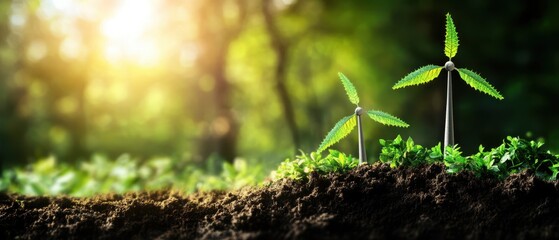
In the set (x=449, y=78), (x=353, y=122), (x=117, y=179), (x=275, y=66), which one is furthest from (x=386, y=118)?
(x=275, y=66)

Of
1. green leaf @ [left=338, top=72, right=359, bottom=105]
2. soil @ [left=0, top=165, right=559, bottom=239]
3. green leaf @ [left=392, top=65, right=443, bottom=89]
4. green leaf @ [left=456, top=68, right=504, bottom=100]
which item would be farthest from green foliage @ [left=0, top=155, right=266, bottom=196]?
green leaf @ [left=456, top=68, right=504, bottom=100]

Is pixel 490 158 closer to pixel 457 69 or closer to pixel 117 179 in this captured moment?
pixel 457 69

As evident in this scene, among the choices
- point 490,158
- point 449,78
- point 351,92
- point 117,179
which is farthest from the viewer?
point 117,179

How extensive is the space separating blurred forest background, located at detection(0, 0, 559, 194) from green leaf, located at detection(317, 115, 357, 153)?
3.01 metres

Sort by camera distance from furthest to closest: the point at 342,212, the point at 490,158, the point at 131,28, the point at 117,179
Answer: the point at 131,28 → the point at 117,179 → the point at 490,158 → the point at 342,212

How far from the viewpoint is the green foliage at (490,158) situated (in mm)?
3479

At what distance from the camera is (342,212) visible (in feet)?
10.6

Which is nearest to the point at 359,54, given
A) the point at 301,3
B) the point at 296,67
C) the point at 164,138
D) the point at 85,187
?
the point at 301,3

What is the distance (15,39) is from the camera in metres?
26.3

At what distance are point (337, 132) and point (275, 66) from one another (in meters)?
14.2

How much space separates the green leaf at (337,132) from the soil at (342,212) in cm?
22

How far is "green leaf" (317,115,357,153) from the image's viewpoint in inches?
142

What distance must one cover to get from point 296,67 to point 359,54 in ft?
22.4

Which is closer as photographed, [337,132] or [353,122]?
[337,132]
